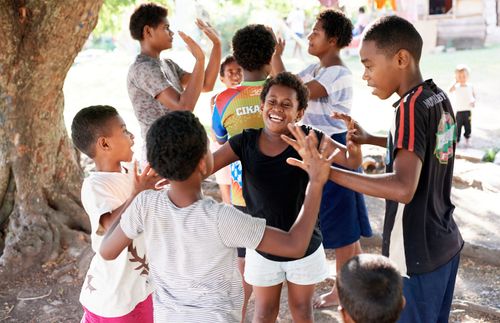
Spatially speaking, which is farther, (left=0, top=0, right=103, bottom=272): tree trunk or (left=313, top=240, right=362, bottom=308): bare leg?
(left=0, top=0, right=103, bottom=272): tree trunk

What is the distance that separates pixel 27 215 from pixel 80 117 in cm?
237

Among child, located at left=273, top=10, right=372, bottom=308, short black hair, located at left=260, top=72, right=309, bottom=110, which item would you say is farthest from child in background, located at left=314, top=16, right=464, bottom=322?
child, located at left=273, top=10, right=372, bottom=308

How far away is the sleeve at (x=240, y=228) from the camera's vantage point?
1.96 m

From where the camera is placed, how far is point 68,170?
15.9ft

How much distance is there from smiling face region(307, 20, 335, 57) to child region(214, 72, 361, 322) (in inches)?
36.0

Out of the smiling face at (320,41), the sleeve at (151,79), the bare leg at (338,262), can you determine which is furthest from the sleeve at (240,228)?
the smiling face at (320,41)

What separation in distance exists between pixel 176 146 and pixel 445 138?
1075 millimetres

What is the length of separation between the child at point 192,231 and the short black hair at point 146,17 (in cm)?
170

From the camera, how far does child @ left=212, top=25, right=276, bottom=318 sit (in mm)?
3043

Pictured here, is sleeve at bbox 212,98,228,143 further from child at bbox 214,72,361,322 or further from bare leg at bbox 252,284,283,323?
bare leg at bbox 252,284,283,323

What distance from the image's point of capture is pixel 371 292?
1806mm

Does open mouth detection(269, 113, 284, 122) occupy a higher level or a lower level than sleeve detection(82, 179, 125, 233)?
higher

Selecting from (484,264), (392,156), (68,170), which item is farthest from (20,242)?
(484,264)

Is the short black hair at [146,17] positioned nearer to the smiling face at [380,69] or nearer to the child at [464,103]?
the smiling face at [380,69]
